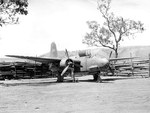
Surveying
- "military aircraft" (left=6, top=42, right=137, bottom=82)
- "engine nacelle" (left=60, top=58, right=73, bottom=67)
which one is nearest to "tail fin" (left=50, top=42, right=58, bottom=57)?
"military aircraft" (left=6, top=42, right=137, bottom=82)

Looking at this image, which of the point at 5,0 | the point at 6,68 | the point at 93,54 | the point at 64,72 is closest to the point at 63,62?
the point at 64,72

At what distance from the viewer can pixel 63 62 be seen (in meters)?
25.2

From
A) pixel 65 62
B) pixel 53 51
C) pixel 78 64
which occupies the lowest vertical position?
pixel 78 64

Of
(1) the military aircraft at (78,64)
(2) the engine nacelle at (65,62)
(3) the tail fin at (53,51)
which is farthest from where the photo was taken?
(3) the tail fin at (53,51)

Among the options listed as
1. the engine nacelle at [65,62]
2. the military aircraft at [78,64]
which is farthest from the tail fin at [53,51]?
the engine nacelle at [65,62]

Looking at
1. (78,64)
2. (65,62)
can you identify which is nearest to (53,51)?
(78,64)

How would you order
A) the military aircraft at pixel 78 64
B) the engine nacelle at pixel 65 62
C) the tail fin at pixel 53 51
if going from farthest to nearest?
the tail fin at pixel 53 51 < the engine nacelle at pixel 65 62 < the military aircraft at pixel 78 64

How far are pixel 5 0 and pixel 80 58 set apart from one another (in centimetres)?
837

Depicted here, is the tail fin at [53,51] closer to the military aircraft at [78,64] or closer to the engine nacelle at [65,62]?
the military aircraft at [78,64]

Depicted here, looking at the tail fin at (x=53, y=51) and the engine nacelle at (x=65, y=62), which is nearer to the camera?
the engine nacelle at (x=65, y=62)

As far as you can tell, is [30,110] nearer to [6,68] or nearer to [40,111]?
[40,111]

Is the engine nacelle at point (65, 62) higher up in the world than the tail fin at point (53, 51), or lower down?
lower down

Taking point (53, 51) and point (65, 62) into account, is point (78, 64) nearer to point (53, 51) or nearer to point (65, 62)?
point (65, 62)

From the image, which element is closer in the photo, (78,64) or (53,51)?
(78,64)
